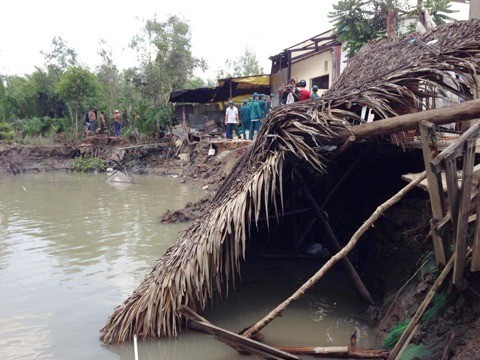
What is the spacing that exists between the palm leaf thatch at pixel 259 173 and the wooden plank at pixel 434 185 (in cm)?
130

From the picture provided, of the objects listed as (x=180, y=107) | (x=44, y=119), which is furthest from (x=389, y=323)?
(x=44, y=119)

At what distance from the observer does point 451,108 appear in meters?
3.88

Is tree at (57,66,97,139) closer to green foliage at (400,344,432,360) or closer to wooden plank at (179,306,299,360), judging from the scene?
wooden plank at (179,306,299,360)

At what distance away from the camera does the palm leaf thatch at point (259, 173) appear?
15.2 ft

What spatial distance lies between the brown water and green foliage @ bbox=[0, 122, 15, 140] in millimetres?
17127

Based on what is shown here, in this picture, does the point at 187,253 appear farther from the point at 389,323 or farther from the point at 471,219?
the point at 471,219

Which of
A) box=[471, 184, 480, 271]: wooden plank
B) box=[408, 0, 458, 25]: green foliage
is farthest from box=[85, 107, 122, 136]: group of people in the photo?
box=[471, 184, 480, 271]: wooden plank

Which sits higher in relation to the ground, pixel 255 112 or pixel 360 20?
pixel 360 20

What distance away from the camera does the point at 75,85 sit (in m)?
26.0

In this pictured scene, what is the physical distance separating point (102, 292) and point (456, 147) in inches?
197

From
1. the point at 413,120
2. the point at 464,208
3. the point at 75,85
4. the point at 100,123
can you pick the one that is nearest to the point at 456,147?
the point at 464,208

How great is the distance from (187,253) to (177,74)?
937 inches

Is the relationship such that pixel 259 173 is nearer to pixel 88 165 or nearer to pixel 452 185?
pixel 452 185

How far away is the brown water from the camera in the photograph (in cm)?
489
